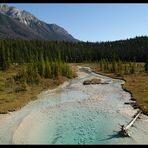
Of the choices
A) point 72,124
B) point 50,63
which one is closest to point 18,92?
point 72,124

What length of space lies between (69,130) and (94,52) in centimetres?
13222

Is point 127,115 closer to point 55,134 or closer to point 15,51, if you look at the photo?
point 55,134

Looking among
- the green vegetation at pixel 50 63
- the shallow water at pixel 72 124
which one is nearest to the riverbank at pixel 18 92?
the green vegetation at pixel 50 63

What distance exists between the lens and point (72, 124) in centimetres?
2938

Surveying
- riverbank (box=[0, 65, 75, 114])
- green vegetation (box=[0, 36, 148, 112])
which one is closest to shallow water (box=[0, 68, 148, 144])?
riverbank (box=[0, 65, 75, 114])

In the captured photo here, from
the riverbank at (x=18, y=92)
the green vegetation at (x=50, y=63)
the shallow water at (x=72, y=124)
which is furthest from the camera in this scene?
the green vegetation at (x=50, y=63)

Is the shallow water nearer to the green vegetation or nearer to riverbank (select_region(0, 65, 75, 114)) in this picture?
riverbank (select_region(0, 65, 75, 114))

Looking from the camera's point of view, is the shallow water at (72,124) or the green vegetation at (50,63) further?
the green vegetation at (50,63)

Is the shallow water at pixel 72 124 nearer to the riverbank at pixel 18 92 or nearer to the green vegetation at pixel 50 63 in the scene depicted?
the riverbank at pixel 18 92

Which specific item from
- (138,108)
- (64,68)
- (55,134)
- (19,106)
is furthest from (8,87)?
(55,134)

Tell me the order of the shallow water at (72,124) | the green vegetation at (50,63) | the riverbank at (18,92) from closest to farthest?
the shallow water at (72,124) < the riverbank at (18,92) < the green vegetation at (50,63)

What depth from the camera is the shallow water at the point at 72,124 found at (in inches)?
983

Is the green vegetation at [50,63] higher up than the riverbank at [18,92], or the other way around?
the green vegetation at [50,63]

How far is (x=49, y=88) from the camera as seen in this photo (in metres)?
64.8
